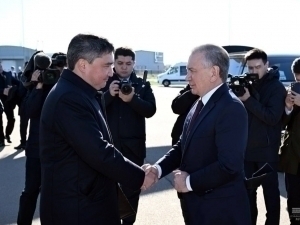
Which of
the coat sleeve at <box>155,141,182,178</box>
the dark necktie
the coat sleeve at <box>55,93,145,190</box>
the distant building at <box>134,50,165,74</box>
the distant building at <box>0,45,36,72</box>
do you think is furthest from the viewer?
the distant building at <box>134,50,165,74</box>

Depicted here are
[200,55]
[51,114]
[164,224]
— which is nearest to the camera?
[51,114]

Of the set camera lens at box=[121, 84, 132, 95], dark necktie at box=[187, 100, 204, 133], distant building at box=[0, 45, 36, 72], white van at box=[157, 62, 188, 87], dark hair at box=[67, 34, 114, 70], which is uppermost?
distant building at box=[0, 45, 36, 72]

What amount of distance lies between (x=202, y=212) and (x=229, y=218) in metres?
0.17

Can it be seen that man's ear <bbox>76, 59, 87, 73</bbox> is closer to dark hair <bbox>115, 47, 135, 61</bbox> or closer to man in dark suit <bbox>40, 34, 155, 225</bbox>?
man in dark suit <bbox>40, 34, 155, 225</bbox>

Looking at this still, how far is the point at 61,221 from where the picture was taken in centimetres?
290

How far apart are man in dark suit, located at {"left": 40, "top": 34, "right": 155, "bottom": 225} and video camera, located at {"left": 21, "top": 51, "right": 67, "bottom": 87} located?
5.70 feet

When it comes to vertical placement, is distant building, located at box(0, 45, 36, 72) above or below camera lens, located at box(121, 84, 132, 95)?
above

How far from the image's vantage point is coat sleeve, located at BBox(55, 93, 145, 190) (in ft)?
9.13

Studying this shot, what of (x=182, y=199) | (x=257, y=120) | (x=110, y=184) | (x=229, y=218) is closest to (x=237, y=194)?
(x=229, y=218)

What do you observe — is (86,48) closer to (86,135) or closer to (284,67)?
(86,135)

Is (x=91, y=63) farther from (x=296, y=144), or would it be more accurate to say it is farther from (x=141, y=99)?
(x=296, y=144)

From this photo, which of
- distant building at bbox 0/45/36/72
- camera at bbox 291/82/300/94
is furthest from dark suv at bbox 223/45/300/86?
distant building at bbox 0/45/36/72

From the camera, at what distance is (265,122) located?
4762 mm

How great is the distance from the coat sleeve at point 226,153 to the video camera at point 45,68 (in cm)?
223
